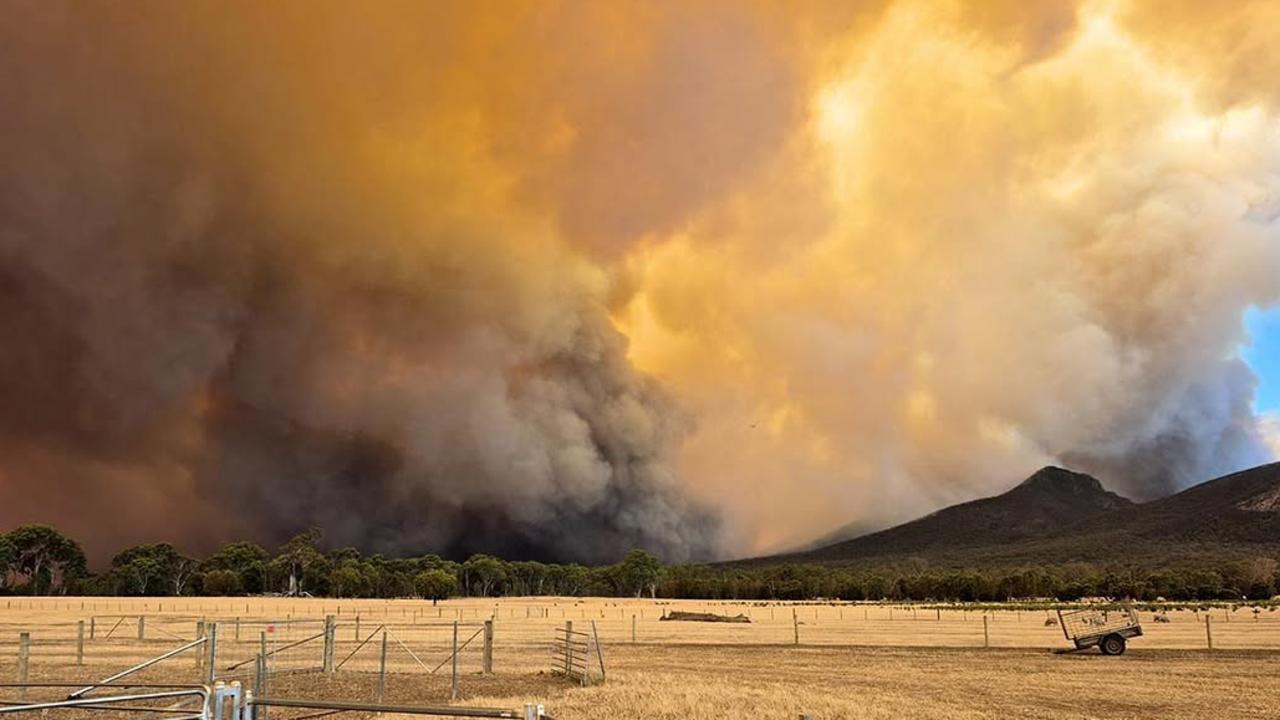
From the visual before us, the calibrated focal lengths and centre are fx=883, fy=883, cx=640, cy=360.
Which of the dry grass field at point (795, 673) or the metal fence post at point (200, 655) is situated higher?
the metal fence post at point (200, 655)

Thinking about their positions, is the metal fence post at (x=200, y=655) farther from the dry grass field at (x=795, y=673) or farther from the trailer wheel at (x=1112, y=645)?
the trailer wheel at (x=1112, y=645)

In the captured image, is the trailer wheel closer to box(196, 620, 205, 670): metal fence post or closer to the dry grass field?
the dry grass field

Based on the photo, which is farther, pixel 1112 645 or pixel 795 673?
pixel 1112 645

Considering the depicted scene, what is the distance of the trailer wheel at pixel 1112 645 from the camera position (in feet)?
152

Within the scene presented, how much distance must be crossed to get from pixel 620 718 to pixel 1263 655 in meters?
40.2

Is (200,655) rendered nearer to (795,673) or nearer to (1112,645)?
(795,673)

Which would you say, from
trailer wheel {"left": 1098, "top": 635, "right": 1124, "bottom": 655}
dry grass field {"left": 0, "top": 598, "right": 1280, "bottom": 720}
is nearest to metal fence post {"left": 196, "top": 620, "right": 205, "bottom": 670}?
dry grass field {"left": 0, "top": 598, "right": 1280, "bottom": 720}

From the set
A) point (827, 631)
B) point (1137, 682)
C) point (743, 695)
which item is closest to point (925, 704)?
point (743, 695)

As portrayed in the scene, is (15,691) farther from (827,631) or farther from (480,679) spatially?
(827,631)

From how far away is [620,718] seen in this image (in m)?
24.9

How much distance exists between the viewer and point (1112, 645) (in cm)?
4666

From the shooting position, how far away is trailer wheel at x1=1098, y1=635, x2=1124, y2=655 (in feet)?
152

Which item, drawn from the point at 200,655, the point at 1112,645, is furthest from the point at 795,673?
the point at 200,655

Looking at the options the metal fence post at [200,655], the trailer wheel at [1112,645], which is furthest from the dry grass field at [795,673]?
the trailer wheel at [1112,645]
